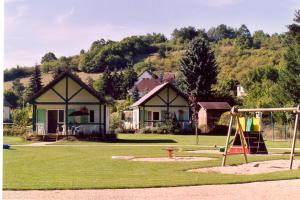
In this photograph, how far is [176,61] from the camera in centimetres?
14138

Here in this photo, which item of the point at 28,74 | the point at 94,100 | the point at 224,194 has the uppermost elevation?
the point at 28,74

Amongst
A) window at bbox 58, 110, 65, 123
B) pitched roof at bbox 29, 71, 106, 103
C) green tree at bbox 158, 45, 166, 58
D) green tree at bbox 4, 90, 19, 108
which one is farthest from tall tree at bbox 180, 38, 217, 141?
green tree at bbox 158, 45, 166, 58

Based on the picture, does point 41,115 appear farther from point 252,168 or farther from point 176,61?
point 176,61

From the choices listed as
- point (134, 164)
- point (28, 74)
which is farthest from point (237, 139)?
point (28, 74)

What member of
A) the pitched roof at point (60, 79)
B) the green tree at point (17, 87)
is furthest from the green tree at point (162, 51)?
the pitched roof at point (60, 79)

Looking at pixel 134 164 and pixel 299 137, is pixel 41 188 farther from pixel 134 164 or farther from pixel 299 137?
pixel 299 137

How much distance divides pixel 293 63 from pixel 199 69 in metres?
18.7

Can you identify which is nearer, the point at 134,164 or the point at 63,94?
the point at 134,164

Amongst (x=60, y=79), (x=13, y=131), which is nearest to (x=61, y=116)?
(x=60, y=79)

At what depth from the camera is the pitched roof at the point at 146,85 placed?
3857 inches

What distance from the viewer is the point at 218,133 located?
2089 inches

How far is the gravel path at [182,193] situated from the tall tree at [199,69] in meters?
54.2

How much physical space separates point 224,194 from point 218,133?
42.0 m

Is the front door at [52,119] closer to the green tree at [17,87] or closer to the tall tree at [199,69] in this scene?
the tall tree at [199,69]
